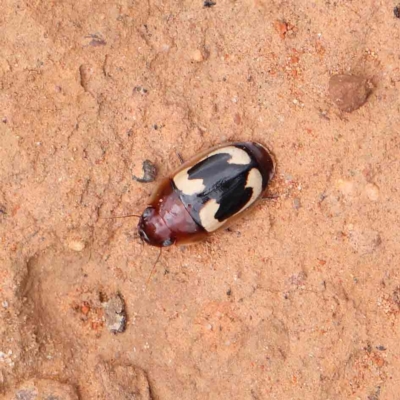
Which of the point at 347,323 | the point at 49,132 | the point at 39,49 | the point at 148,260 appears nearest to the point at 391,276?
the point at 347,323

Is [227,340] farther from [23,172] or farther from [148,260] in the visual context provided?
[23,172]

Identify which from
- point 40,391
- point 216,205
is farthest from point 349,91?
point 40,391

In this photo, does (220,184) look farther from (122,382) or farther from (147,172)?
(122,382)

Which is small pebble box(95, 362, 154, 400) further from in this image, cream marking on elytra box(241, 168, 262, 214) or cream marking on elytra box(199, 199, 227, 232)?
cream marking on elytra box(241, 168, 262, 214)

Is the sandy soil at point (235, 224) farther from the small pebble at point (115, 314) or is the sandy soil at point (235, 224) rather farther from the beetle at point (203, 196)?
the beetle at point (203, 196)

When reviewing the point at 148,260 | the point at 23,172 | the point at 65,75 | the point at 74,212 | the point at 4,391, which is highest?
the point at 65,75

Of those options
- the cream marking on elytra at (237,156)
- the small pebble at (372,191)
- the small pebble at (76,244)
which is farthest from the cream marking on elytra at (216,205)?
the small pebble at (76,244)

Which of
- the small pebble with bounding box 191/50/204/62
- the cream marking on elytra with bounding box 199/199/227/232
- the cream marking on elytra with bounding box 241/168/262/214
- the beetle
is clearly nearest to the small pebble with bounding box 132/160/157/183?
the beetle

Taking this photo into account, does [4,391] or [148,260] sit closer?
[4,391]
